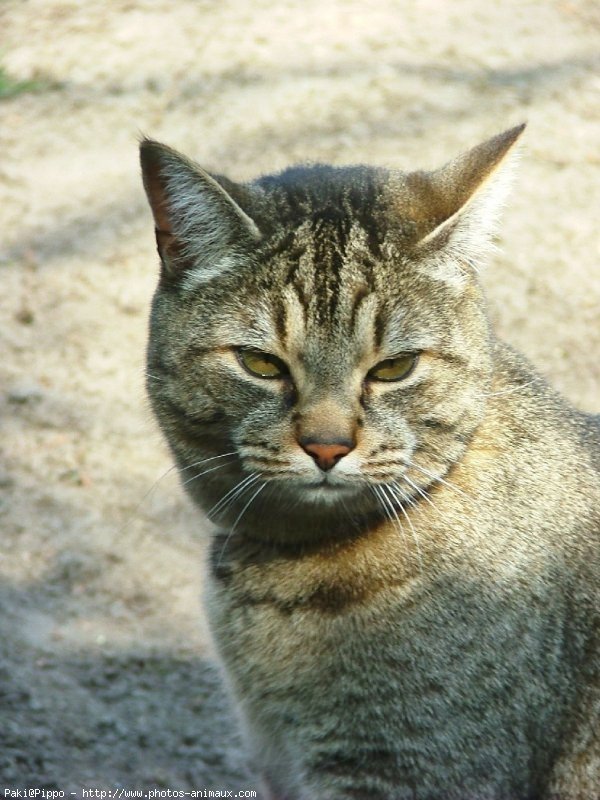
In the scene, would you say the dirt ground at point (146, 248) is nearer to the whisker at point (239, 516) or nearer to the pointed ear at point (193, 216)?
the whisker at point (239, 516)

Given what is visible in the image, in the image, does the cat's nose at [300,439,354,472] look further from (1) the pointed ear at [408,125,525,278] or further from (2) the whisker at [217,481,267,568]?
(1) the pointed ear at [408,125,525,278]

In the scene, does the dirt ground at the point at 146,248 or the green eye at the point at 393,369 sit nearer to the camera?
the green eye at the point at 393,369

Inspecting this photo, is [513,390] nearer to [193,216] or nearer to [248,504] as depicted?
[248,504]

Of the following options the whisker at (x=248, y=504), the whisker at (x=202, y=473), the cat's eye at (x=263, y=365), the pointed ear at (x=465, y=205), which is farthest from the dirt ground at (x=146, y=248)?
the pointed ear at (x=465, y=205)

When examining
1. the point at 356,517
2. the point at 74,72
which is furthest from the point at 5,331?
the point at 356,517

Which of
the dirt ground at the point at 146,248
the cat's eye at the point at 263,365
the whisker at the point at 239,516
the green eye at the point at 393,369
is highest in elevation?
the cat's eye at the point at 263,365

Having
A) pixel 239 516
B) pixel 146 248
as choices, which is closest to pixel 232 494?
pixel 239 516

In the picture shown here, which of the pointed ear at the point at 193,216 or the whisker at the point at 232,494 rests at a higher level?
the pointed ear at the point at 193,216
